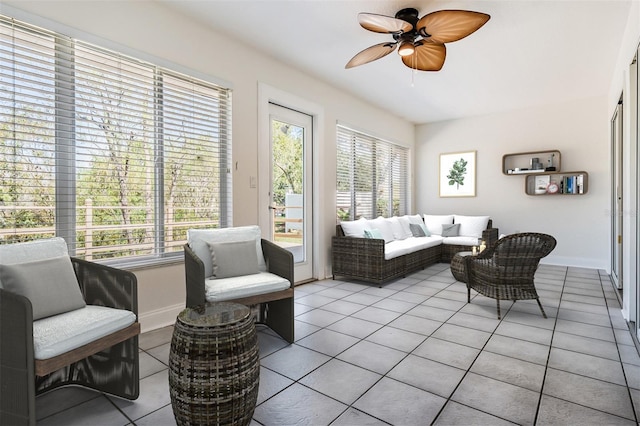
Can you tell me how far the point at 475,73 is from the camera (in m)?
4.30

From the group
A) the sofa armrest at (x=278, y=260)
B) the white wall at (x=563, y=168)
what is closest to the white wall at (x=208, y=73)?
the sofa armrest at (x=278, y=260)

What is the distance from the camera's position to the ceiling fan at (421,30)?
2.43 meters

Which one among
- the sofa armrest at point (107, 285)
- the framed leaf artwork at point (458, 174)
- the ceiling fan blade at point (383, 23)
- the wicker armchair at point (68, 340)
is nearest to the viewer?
the wicker armchair at point (68, 340)

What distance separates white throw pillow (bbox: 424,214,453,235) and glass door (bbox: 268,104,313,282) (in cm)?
294

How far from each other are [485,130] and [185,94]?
5458mm

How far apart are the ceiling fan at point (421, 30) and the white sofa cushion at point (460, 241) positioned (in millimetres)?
3247

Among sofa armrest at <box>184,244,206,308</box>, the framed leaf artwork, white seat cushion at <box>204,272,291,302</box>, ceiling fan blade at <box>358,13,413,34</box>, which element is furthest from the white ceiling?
white seat cushion at <box>204,272,291,302</box>

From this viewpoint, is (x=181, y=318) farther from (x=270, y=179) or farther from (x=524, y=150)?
(x=524, y=150)

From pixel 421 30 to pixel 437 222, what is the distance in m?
4.34

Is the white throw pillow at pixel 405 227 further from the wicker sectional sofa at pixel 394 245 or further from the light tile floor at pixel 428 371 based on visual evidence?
the light tile floor at pixel 428 371

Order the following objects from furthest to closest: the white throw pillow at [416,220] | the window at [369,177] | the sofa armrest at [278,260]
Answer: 1. the white throw pillow at [416,220]
2. the window at [369,177]
3. the sofa armrest at [278,260]

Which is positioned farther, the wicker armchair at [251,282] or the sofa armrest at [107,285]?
the wicker armchair at [251,282]

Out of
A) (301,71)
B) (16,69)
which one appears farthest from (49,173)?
(301,71)

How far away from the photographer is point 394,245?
496cm
